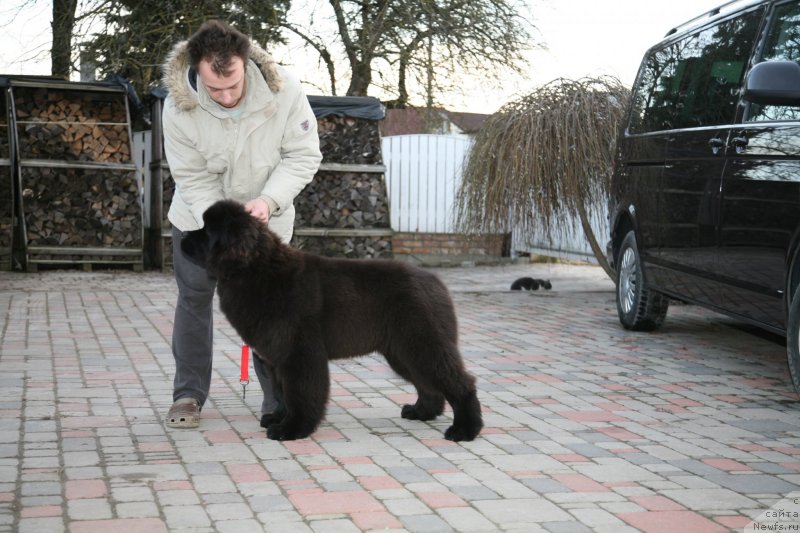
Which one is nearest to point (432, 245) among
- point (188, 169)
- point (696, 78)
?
point (696, 78)

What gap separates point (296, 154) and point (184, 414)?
4.76 feet

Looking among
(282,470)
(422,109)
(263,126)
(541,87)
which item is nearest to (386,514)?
(282,470)

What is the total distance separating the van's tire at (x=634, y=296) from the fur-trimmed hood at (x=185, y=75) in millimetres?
4470

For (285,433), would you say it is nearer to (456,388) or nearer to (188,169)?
(456,388)

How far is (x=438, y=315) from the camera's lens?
4914 mm

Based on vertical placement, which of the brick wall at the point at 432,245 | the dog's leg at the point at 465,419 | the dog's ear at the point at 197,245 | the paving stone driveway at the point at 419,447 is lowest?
the brick wall at the point at 432,245

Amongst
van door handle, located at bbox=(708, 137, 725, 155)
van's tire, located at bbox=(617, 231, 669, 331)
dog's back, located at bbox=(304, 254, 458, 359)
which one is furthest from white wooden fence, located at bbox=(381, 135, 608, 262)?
dog's back, located at bbox=(304, 254, 458, 359)

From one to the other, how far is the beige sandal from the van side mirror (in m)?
3.39

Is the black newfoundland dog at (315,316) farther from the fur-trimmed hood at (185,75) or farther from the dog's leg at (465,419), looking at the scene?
the fur-trimmed hood at (185,75)

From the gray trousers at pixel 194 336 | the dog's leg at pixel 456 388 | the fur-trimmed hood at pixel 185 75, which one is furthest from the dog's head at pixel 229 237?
the dog's leg at pixel 456 388

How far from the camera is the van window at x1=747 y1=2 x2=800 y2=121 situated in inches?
240

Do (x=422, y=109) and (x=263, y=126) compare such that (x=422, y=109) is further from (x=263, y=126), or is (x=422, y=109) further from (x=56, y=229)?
(x=263, y=126)

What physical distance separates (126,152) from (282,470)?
11658 mm

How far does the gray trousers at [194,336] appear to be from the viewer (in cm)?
524
